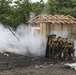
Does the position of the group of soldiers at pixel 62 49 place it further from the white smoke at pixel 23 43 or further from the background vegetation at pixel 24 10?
the background vegetation at pixel 24 10

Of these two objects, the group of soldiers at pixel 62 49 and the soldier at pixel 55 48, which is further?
the soldier at pixel 55 48

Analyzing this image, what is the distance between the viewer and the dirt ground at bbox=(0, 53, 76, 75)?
10547mm

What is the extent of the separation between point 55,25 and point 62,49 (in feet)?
16.2

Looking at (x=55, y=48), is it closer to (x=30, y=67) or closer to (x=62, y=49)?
Answer: (x=62, y=49)

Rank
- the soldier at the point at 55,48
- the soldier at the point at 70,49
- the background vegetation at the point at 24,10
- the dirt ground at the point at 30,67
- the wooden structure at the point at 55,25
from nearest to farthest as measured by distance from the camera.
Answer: the dirt ground at the point at 30,67 < the soldier at the point at 70,49 < the soldier at the point at 55,48 < the wooden structure at the point at 55,25 < the background vegetation at the point at 24,10

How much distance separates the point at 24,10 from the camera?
23359mm

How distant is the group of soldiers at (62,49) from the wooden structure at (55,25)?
356 centimetres

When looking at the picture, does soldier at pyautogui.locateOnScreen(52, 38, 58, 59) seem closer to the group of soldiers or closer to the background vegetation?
the group of soldiers

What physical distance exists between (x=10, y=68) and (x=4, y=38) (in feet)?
22.4

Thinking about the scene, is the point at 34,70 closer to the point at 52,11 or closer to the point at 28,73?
the point at 28,73

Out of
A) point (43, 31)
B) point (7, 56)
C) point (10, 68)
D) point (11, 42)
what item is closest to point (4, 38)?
point (11, 42)

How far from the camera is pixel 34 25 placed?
19.7 meters

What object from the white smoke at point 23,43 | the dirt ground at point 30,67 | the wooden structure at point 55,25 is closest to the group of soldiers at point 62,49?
the dirt ground at point 30,67

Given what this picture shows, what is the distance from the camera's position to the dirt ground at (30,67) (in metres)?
10.5
